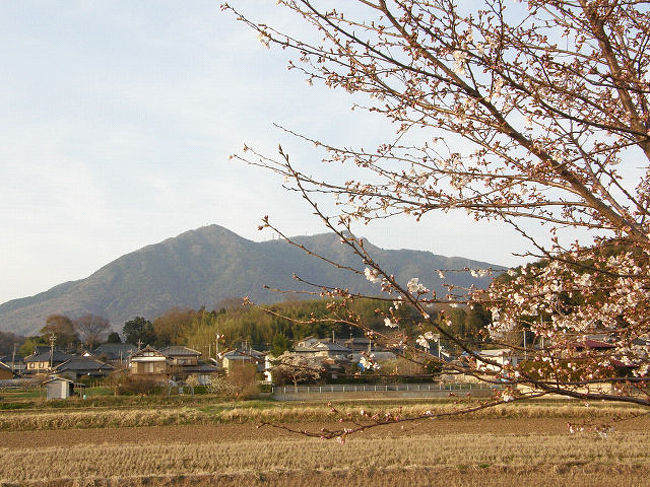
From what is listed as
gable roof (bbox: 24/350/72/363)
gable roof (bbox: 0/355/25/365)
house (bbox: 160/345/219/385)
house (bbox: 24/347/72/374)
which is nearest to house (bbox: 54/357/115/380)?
house (bbox: 160/345/219/385)

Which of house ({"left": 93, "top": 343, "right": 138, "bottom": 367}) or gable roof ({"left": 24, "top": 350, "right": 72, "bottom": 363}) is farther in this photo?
house ({"left": 93, "top": 343, "right": 138, "bottom": 367})

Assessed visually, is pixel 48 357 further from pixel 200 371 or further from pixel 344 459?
pixel 344 459

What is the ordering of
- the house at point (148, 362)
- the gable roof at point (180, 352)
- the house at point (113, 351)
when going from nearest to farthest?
the house at point (148, 362)
the gable roof at point (180, 352)
the house at point (113, 351)

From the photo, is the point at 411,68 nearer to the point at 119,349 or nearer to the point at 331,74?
the point at 331,74

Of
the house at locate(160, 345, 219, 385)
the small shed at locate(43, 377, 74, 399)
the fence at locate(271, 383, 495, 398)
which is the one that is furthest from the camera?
the house at locate(160, 345, 219, 385)

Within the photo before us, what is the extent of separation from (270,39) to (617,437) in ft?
54.2

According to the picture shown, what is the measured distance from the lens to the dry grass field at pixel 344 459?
11.1 metres

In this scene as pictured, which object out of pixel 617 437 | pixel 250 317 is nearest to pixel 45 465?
pixel 617 437

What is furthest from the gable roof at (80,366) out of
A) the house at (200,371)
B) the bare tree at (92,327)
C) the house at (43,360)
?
the bare tree at (92,327)

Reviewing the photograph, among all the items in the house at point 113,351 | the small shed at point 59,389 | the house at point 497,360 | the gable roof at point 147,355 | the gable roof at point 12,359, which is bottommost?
the gable roof at point 12,359

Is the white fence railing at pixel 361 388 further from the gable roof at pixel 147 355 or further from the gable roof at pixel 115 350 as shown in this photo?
the gable roof at pixel 115 350

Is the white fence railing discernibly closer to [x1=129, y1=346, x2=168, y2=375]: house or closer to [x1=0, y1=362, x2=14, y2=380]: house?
[x1=129, y1=346, x2=168, y2=375]: house

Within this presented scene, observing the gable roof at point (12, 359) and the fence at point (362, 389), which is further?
the gable roof at point (12, 359)

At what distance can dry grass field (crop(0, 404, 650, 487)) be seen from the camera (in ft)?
36.3
